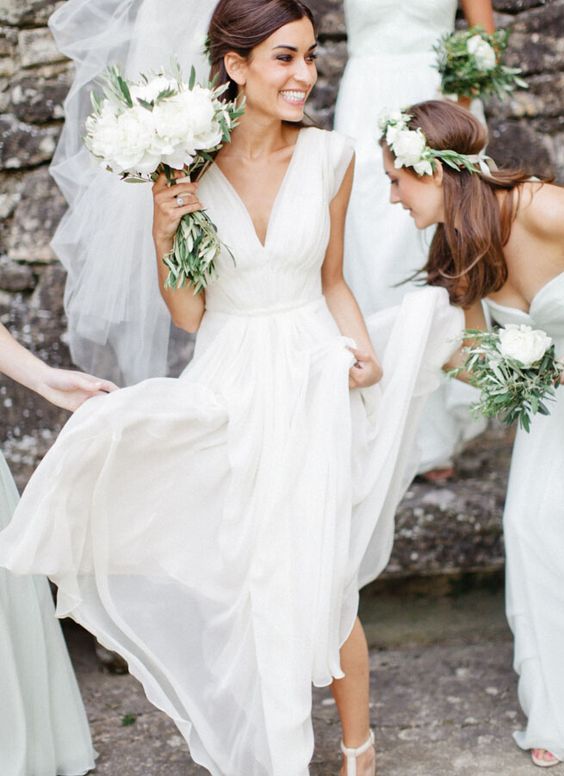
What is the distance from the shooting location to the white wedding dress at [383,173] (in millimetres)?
4301

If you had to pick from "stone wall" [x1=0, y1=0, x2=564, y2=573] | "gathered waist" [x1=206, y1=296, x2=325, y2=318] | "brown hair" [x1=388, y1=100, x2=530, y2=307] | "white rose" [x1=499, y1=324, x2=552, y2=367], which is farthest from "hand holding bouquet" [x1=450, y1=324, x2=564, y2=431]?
"stone wall" [x1=0, y1=0, x2=564, y2=573]

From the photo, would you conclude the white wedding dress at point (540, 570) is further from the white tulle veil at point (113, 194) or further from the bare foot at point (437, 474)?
the white tulle veil at point (113, 194)

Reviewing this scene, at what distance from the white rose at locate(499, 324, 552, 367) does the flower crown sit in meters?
0.58

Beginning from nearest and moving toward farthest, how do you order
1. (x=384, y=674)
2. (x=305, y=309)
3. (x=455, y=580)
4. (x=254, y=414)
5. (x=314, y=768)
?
(x=254, y=414), (x=305, y=309), (x=314, y=768), (x=384, y=674), (x=455, y=580)

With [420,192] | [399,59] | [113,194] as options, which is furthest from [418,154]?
[399,59]

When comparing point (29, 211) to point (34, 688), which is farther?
point (29, 211)

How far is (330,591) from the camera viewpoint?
2859mm

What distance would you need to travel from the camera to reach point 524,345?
3068 mm

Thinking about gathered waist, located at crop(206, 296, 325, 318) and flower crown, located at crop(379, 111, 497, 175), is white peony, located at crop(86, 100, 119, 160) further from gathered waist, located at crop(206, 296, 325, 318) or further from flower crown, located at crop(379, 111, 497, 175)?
flower crown, located at crop(379, 111, 497, 175)

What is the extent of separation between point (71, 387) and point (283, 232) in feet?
2.54

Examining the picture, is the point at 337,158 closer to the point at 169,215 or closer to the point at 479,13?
the point at 169,215

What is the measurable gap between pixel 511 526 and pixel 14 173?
104 inches

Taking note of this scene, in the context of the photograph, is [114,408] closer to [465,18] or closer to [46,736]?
[46,736]

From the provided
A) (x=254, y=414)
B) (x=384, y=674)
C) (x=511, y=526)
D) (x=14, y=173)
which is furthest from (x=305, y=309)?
(x=14, y=173)
